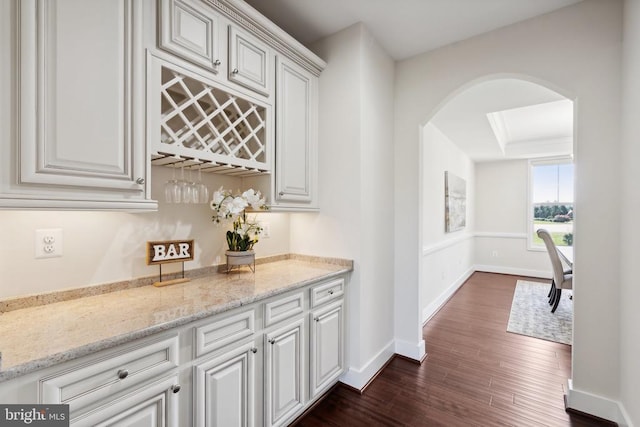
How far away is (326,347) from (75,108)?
1885 mm

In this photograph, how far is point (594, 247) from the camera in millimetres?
1909

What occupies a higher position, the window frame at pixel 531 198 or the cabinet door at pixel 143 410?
the window frame at pixel 531 198

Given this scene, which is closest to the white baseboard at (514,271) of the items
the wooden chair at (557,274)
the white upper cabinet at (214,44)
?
the wooden chair at (557,274)

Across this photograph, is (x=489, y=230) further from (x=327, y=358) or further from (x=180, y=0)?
(x=180, y=0)

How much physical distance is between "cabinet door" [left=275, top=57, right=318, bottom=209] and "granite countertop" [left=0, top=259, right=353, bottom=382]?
63 centimetres

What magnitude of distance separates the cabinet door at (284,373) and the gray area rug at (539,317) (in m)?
2.81

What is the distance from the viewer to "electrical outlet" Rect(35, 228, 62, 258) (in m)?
1.32

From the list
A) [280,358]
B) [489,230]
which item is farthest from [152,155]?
[489,230]

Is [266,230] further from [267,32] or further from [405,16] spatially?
[405,16]

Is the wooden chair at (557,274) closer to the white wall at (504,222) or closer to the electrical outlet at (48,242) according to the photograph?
the white wall at (504,222)

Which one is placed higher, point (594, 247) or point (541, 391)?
point (594, 247)

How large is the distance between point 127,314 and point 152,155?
2.43 ft

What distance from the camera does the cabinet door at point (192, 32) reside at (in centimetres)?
142

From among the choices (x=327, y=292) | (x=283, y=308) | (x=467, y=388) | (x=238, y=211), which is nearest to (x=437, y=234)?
(x=467, y=388)
